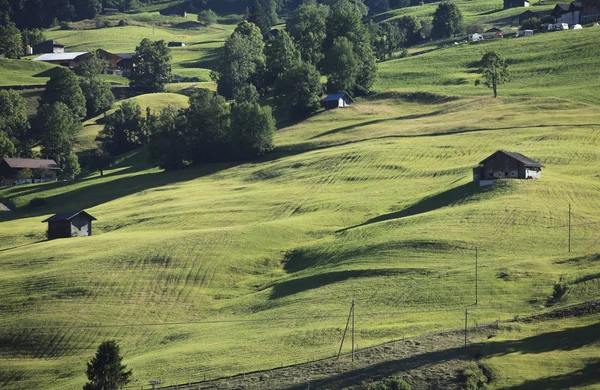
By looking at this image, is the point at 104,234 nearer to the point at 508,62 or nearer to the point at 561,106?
the point at 561,106

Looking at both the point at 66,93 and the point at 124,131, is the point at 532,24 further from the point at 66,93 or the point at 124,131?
the point at 66,93

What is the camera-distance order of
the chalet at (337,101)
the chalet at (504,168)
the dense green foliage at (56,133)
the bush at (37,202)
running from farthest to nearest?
1. the dense green foliage at (56,133)
2. the chalet at (337,101)
3. the bush at (37,202)
4. the chalet at (504,168)

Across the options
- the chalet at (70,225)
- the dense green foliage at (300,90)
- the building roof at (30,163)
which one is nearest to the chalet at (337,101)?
the dense green foliage at (300,90)

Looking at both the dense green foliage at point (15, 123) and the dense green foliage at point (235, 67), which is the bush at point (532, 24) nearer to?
the dense green foliage at point (235, 67)

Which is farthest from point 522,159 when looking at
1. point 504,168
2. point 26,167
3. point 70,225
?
point 26,167

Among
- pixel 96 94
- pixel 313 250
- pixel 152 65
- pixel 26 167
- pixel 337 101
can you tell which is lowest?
pixel 26 167
